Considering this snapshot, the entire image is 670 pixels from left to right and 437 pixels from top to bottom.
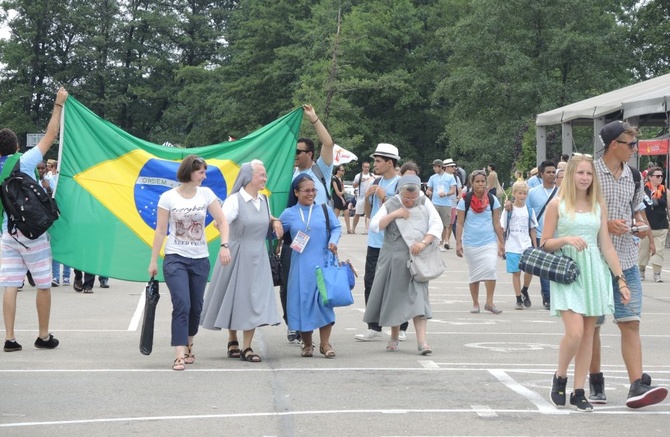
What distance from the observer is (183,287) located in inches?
420

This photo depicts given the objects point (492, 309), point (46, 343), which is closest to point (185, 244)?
point (46, 343)

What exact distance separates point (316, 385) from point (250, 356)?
1.53 metres

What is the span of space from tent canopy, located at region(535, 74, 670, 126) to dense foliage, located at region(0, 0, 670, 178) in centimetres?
2467

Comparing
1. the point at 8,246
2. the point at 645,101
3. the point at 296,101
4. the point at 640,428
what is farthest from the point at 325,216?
the point at 296,101

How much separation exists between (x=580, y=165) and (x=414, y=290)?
341 cm

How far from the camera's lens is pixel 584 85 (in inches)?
2459

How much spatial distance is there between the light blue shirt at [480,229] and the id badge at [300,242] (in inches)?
178

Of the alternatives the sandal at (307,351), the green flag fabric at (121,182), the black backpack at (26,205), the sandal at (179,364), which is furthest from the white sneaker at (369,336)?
the black backpack at (26,205)

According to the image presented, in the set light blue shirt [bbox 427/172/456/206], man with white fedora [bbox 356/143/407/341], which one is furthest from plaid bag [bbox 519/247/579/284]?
light blue shirt [bbox 427/172/456/206]

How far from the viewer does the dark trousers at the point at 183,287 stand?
1062 cm

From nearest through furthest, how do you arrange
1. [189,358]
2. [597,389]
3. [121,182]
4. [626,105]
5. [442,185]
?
1. [597,389]
2. [189,358]
3. [121,182]
4. [626,105]
5. [442,185]

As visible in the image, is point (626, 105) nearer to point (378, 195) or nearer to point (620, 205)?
point (378, 195)

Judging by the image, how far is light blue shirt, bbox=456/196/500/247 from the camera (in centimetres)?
1549

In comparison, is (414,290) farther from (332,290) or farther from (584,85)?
(584,85)
